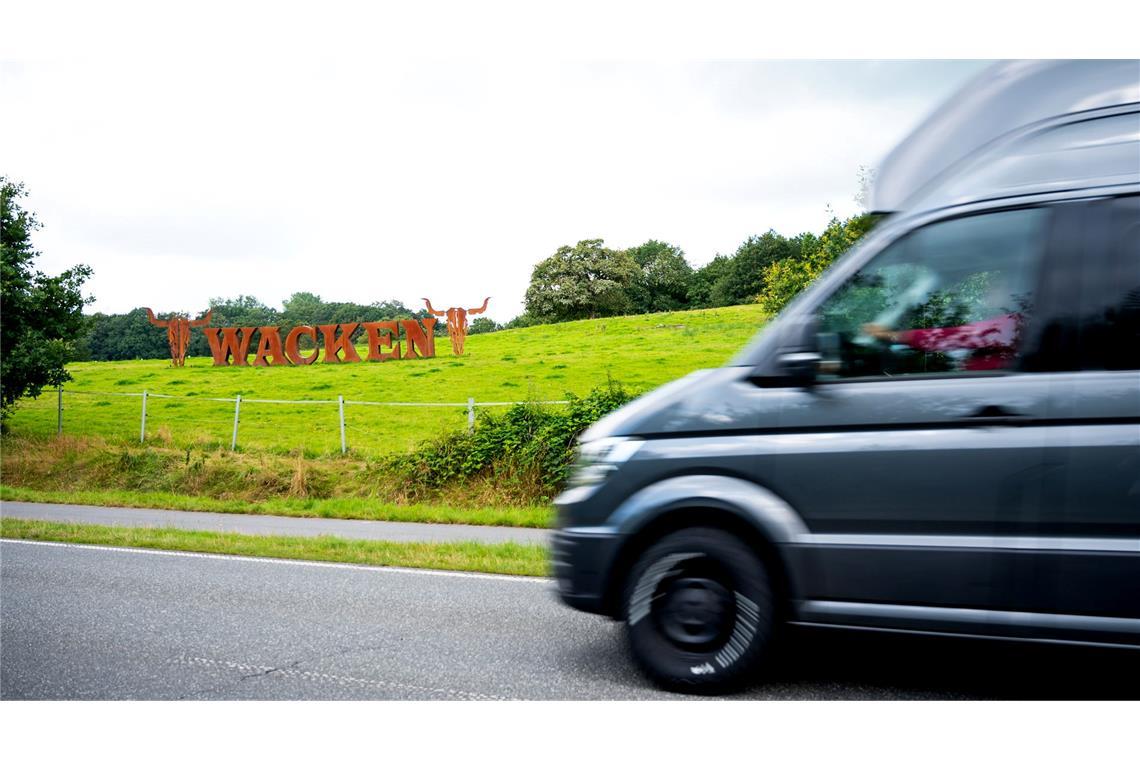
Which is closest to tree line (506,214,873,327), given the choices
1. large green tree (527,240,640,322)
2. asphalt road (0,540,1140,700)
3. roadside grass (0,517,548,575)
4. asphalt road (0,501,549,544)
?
large green tree (527,240,640,322)

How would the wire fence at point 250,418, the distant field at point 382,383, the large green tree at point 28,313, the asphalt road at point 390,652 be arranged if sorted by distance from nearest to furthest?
the asphalt road at point 390,652 < the large green tree at point 28,313 < the wire fence at point 250,418 < the distant field at point 382,383

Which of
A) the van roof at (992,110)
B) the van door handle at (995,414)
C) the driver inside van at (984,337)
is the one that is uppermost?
the van roof at (992,110)

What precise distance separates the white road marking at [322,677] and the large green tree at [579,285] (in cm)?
6607

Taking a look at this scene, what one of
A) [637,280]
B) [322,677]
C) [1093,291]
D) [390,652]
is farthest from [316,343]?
[637,280]

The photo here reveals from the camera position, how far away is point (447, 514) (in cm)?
1148

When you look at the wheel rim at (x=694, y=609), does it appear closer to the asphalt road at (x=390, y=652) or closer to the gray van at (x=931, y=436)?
the gray van at (x=931, y=436)

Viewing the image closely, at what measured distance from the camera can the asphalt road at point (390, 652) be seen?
170 inches

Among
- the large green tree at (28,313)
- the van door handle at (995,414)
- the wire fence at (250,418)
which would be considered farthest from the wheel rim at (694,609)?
the large green tree at (28,313)

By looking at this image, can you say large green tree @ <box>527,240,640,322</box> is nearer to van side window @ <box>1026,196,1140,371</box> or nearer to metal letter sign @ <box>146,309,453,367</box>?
metal letter sign @ <box>146,309,453,367</box>

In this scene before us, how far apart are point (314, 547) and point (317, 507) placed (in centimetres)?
386

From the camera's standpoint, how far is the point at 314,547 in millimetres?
9031

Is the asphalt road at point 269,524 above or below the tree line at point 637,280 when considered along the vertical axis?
below

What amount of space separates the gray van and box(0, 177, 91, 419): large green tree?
57.2 feet

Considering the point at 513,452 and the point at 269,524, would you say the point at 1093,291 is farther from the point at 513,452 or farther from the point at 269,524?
the point at 269,524
